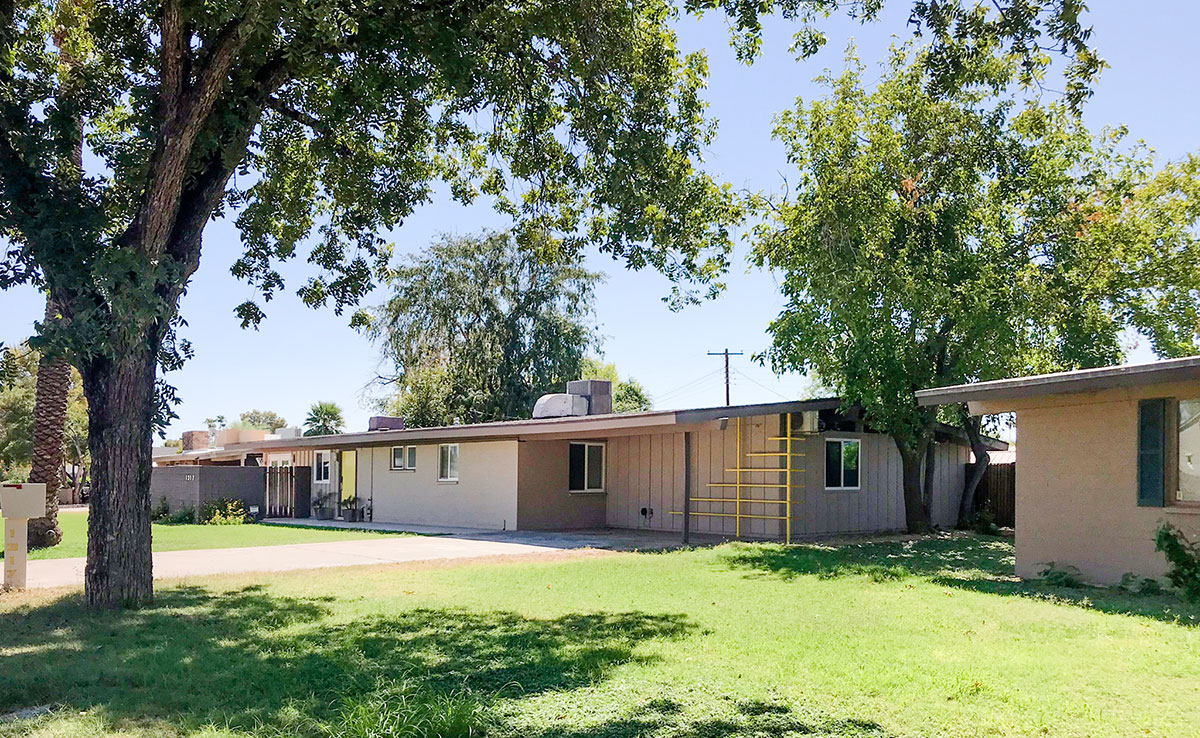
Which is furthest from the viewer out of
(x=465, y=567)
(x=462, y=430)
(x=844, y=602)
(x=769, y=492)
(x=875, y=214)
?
(x=462, y=430)

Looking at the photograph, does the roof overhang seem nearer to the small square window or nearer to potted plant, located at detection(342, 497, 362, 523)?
potted plant, located at detection(342, 497, 362, 523)

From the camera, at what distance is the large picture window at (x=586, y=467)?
21375mm

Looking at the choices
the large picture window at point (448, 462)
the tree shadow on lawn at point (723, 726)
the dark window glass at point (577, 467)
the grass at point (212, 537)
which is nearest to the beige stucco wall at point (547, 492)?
the dark window glass at point (577, 467)

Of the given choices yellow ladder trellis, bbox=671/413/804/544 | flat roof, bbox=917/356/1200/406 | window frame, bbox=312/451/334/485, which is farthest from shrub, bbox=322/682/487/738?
window frame, bbox=312/451/334/485

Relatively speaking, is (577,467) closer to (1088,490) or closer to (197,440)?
(1088,490)

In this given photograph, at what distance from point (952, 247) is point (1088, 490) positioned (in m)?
7.51

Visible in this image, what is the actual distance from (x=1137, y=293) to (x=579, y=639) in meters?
15.5

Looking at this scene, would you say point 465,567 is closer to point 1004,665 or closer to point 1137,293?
point 1004,665

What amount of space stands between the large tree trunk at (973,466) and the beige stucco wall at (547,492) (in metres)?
8.53

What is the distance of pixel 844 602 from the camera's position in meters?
9.84

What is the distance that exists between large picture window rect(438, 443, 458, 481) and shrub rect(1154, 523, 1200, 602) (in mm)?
15352

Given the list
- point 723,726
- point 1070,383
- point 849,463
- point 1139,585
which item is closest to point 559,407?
point 849,463

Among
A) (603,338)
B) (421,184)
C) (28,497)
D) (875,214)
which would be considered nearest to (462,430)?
(421,184)

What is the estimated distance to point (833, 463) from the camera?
62.6 ft
